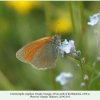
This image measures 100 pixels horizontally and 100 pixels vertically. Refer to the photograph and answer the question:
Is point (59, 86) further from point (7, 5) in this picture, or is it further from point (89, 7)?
point (7, 5)

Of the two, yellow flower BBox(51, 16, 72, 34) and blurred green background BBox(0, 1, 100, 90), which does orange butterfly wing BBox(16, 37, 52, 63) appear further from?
yellow flower BBox(51, 16, 72, 34)

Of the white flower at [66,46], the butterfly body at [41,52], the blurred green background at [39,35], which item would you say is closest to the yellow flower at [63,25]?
the blurred green background at [39,35]

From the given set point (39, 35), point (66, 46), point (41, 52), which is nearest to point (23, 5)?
point (39, 35)

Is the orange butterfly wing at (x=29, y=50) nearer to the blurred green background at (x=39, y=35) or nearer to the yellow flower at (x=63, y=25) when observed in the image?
the blurred green background at (x=39, y=35)

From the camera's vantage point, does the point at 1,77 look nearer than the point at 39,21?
Yes

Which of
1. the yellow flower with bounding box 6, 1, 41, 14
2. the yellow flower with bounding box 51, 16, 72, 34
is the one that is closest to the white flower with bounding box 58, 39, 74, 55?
the yellow flower with bounding box 51, 16, 72, 34

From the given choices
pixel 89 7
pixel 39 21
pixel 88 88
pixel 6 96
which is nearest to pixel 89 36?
pixel 89 7
